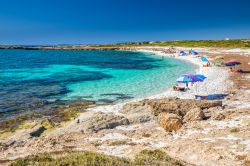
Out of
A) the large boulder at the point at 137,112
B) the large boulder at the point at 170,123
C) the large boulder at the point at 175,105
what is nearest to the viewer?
the large boulder at the point at 170,123

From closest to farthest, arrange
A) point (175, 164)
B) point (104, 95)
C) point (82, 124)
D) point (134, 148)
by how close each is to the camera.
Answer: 1. point (175, 164)
2. point (134, 148)
3. point (82, 124)
4. point (104, 95)

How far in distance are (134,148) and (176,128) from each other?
4022 millimetres

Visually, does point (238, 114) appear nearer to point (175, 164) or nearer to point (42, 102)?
point (175, 164)

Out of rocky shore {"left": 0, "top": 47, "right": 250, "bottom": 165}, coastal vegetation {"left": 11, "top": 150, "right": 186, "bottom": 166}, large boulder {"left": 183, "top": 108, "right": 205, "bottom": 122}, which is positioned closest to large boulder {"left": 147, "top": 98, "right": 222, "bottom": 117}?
rocky shore {"left": 0, "top": 47, "right": 250, "bottom": 165}

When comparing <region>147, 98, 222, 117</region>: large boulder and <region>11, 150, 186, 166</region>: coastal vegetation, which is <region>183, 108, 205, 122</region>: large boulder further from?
<region>11, 150, 186, 166</region>: coastal vegetation

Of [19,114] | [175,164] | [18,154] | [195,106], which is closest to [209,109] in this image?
[195,106]

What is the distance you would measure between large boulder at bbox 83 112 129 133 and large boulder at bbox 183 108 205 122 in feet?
12.4

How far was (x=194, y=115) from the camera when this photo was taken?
16953 mm

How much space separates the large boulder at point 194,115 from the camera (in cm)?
1680

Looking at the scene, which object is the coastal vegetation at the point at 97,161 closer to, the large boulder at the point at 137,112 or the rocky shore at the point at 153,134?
the rocky shore at the point at 153,134

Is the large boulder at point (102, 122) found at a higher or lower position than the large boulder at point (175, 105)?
lower

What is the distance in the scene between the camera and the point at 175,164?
930cm

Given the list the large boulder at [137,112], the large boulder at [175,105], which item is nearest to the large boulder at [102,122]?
the large boulder at [137,112]

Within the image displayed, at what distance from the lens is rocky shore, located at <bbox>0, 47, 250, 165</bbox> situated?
11507 millimetres
